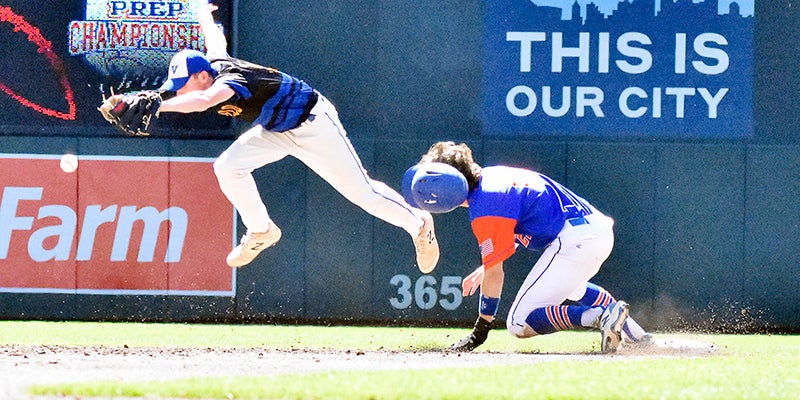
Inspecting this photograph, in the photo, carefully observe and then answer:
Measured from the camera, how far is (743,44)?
1054 centimetres

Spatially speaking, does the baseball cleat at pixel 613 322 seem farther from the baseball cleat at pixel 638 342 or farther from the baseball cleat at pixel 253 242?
the baseball cleat at pixel 253 242

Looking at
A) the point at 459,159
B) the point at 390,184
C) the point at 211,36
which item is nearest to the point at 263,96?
the point at 211,36

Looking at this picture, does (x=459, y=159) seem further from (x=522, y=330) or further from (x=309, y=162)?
(x=309, y=162)

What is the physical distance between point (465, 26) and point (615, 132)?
1.47 m

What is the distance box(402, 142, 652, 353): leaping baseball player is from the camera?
24.4 feet

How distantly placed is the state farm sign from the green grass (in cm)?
132

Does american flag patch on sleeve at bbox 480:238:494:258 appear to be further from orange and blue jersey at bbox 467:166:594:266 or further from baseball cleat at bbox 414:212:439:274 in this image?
baseball cleat at bbox 414:212:439:274

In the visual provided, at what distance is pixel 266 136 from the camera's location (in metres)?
8.41

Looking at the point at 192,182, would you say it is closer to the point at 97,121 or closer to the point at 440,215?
the point at 97,121

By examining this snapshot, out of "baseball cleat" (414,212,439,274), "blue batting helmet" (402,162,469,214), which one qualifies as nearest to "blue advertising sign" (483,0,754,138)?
"baseball cleat" (414,212,439,274)

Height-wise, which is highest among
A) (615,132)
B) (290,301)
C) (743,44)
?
(743,44)

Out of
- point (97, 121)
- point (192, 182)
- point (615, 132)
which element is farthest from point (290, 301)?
point (615, 132)

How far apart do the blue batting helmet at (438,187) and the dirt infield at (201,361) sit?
0.86m

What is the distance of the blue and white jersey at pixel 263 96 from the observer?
7.82 m
